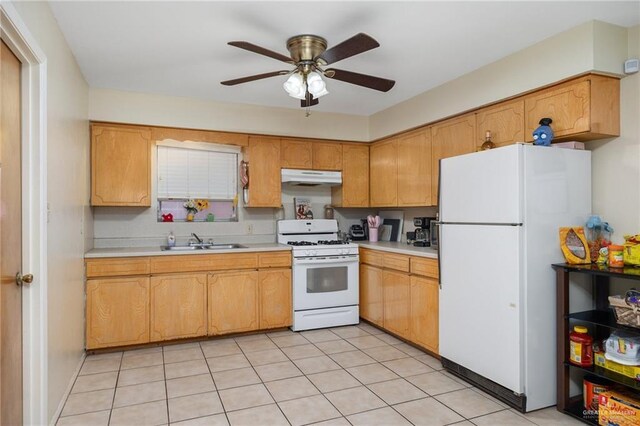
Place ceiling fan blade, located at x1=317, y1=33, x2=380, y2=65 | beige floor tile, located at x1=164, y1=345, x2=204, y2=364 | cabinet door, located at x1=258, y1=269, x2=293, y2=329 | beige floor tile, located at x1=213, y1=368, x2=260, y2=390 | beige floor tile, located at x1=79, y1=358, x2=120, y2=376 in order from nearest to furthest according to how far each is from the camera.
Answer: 1. ceiling fan blade, located at x1=317, y1=33, x2=380, y2=65
2. beige floor tile, located at x1=213, y1=368, x2=260, y2=390
3. beige floor tile, located at x1=79, y1=358, x2=120, y2=376
4. beige floor tile, located at x1=164, y1=345, x2=204, y2=364
5. cabinet door, located at x1=258, y1=269, x2=293, y2=329

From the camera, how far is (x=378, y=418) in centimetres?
247

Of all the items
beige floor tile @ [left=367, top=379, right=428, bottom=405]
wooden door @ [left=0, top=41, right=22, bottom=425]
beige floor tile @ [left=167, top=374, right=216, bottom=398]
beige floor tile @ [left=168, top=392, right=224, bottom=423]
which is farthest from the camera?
beige floor tile @ [left=167, top=374, right=216, bottom=398]

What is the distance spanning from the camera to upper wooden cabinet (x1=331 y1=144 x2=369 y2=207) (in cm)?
497

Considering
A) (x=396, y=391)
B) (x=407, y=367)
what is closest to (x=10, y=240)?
(x=396, y=391)

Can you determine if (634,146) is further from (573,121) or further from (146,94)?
(146,94)

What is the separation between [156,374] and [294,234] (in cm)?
216

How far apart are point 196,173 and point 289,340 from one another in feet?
7.01

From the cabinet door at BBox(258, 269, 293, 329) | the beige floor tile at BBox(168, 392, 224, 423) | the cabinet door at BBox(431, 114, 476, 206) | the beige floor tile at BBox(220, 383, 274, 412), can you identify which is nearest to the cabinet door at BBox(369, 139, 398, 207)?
the cabinet door at BBox(431, 114, 476, 206)

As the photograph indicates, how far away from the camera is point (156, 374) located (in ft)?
10.4

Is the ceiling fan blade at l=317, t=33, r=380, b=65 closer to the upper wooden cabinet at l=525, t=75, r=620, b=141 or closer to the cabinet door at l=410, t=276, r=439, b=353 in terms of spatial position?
the upper wooden cabinet at l=525, t=75, r=620, b=141

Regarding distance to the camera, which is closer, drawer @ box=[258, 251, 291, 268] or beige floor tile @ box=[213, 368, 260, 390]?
beige floor tile @ box=[213, 368, 260, 390]

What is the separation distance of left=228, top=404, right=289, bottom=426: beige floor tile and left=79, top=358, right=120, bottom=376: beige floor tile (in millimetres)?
1389

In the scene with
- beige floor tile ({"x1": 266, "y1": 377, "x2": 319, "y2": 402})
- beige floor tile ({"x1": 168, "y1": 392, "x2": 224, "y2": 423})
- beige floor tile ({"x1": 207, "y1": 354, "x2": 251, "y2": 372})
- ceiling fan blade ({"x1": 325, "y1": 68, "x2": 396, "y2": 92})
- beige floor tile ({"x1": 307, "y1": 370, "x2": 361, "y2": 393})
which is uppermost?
ceiling fan blade ({"x1": 325, "y1": 68, "x2": 396, "y2": 92})

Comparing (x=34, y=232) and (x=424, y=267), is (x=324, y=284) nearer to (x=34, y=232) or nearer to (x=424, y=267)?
(x=424, y=267)
